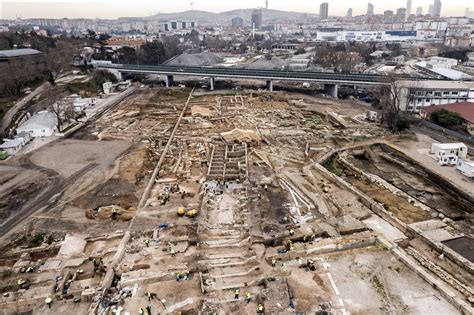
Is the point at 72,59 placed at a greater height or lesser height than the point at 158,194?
greater

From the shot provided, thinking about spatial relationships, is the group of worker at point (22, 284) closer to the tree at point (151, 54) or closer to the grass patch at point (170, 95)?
the grass patch at point (170, 95)

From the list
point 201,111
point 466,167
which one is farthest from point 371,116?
point 201,111

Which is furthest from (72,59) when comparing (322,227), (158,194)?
(322,227)

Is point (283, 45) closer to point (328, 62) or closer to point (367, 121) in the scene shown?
point (328, 62)

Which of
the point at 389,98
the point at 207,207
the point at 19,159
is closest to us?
the point at 207,207

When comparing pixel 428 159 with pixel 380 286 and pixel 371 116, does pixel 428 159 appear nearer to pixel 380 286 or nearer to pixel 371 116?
pixel 371 116

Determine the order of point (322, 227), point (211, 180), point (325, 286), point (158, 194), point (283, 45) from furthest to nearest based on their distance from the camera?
point (283, 45)
point (211, 180)
point (158, 194)
point (322, 227)
point (325, 286)
